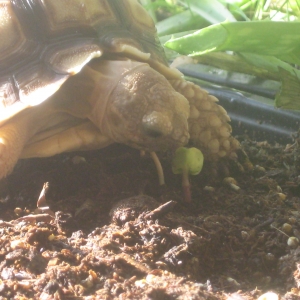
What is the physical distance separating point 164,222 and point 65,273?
1.03 ft

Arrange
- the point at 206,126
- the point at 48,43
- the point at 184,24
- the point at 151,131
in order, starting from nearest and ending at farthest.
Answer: the point at 151,131, the point at 48,43, the point at 206,126, the point at 184,24

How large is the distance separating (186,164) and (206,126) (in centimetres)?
41

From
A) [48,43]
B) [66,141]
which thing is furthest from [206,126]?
[48,43]

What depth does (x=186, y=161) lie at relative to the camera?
1384 mm

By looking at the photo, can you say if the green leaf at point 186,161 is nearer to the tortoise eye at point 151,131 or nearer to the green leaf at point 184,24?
the tortoise eye at point 151,131

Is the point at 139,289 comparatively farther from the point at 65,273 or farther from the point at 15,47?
the point at 15,47

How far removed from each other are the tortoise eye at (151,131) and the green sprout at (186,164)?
122 millimetres

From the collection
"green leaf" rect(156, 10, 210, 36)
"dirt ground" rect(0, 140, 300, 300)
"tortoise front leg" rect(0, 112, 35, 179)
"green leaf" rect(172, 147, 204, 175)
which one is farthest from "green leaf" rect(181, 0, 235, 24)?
"tortoise front leg" rect(0, 112, 35, 179)

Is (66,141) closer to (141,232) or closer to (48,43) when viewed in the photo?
(48,43)

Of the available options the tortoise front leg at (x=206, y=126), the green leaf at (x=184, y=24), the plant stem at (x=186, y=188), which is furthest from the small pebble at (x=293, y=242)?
the green leaf at (x=184, y=24)

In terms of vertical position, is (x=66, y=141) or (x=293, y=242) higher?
(x=66, y=141)

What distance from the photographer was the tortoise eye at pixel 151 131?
1302 millimetres

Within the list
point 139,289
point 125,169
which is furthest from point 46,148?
point 139,289

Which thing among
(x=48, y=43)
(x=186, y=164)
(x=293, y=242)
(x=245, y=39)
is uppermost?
(x=48, y=43)
